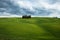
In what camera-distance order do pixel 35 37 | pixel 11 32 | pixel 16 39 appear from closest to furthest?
pixel 16 39, pixel 35 37, pixel 11 32

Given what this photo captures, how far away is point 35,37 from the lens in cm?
2781

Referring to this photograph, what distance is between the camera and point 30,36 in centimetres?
2816

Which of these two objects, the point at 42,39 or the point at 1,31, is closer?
the point at 42,39

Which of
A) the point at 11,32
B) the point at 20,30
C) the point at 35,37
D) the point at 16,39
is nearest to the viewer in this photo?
the point at 16,39

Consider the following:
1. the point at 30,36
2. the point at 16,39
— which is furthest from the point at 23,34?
the point at 16,39

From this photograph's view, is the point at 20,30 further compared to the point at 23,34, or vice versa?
the point at 20,30

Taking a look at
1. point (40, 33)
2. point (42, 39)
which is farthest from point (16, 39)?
point (40, 33)

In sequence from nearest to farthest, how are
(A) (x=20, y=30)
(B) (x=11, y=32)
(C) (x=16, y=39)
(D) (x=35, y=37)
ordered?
1. (C) (x=16, y=39)
2. (D) (x=35, y=37)
3. (B) (x=11, y=32)
4. (A) (x=20, y=30)

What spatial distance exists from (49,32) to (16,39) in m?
7.54

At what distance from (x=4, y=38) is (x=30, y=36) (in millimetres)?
4347

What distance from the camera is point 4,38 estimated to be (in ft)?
85.5

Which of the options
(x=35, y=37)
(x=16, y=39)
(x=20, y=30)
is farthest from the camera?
(x=20, y=30)

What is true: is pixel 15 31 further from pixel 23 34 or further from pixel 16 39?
pixel 16 39

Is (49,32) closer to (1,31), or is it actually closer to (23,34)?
(23,34)
